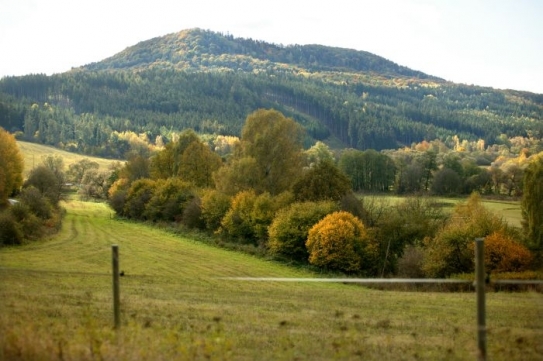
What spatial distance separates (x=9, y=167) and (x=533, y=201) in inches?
2316

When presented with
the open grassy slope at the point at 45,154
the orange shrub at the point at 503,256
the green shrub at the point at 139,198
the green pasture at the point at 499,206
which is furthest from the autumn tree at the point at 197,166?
the open grassy slope at the point at 45,154

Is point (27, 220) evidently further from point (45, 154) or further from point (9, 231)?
point (45, 154)

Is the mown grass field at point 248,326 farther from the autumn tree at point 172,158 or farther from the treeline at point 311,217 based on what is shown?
the autumn tree at point 172,158

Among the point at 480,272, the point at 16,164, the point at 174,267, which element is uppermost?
the point at 480,272

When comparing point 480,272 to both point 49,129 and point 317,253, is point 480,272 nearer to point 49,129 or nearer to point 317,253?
point 317,253

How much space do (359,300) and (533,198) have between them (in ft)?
143

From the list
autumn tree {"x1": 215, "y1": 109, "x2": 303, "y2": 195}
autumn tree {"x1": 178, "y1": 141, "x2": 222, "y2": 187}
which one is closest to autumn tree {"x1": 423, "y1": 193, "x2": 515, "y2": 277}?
autumn tree {"x1": 215, "y1": 109, "x2": 303, "y2": 195}

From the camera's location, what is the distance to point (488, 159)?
164 meters

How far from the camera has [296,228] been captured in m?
50.5

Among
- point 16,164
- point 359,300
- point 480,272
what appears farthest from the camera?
point 16,164

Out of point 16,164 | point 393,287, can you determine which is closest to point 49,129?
point 16,164

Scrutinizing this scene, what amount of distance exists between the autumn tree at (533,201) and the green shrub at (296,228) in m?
20.4

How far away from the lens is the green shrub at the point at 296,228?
5066 cm

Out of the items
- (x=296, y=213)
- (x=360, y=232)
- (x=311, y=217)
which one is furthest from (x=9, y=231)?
(x=360, y=232)
